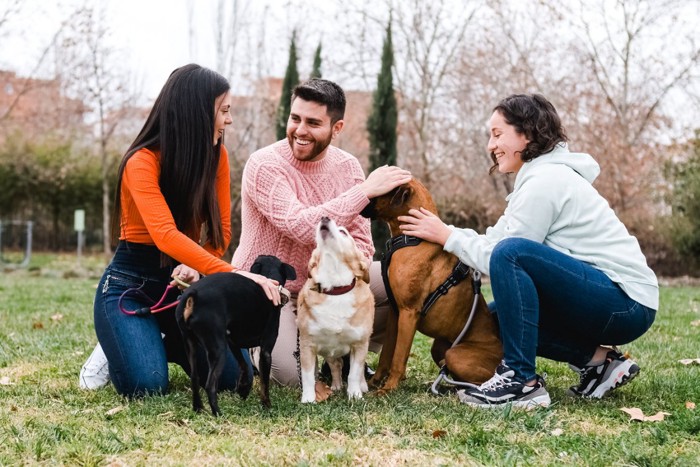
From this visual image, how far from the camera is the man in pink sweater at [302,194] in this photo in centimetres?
404

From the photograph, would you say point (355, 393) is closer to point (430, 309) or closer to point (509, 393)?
point (430, 309)

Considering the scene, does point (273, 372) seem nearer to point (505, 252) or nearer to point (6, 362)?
point (505, 252)

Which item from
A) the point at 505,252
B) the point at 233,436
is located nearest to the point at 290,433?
the point at 233,436

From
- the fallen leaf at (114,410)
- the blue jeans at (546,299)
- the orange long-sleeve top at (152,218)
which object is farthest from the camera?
Result: the orange long-sleeve top at (152,218)

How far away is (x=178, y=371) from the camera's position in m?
4.66

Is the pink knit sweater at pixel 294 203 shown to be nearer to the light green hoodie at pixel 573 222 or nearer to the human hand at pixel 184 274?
the human hand at pixel 184 274

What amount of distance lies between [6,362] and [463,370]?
3.17 m

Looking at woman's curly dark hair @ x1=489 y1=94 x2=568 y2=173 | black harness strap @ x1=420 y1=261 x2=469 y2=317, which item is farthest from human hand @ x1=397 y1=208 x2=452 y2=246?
woman's curly dark hair @ x1=489 y1=94 x2=568 y2=173

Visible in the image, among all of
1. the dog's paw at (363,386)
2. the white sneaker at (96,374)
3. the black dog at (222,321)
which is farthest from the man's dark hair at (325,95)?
the white sneaker at (96,374)

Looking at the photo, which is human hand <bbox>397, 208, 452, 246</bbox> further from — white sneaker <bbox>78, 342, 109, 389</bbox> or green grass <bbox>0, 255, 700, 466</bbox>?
white sneaker <bbox>78, 342, 109, 389</bbox>

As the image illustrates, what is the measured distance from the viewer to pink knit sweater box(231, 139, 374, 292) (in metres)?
4.04

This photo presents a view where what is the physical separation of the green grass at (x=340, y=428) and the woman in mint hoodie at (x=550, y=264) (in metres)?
0.27

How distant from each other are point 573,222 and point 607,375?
2.97 feet

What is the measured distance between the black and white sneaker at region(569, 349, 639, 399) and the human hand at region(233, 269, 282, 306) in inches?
71.1
